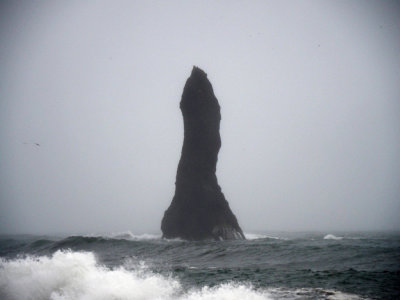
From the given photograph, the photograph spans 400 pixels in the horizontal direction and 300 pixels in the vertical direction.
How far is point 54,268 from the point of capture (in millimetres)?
14438

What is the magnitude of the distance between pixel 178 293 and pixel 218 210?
26.7 metres

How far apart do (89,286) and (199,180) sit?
90.6 ft

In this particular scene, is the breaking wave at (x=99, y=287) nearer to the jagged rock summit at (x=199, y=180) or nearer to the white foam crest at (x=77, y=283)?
the white foam crest at (x=77, y=283)

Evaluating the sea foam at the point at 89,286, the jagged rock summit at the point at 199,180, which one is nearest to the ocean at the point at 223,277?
the sea foam at the point at 89,286

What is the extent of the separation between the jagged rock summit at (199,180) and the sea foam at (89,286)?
22.4 m

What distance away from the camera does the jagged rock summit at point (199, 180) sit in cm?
3803

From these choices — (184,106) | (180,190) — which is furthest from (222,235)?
(184,106)

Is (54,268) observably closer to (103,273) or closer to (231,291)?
(103,273)

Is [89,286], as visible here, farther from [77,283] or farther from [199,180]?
[199,180]

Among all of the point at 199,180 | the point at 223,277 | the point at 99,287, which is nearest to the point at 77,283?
the point at 99,287

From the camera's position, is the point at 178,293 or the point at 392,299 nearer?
the point at 392,299

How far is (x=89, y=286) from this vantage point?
12.6m

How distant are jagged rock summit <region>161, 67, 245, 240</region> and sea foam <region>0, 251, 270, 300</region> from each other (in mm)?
22447

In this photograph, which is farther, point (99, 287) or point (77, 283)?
point (77, 283)
